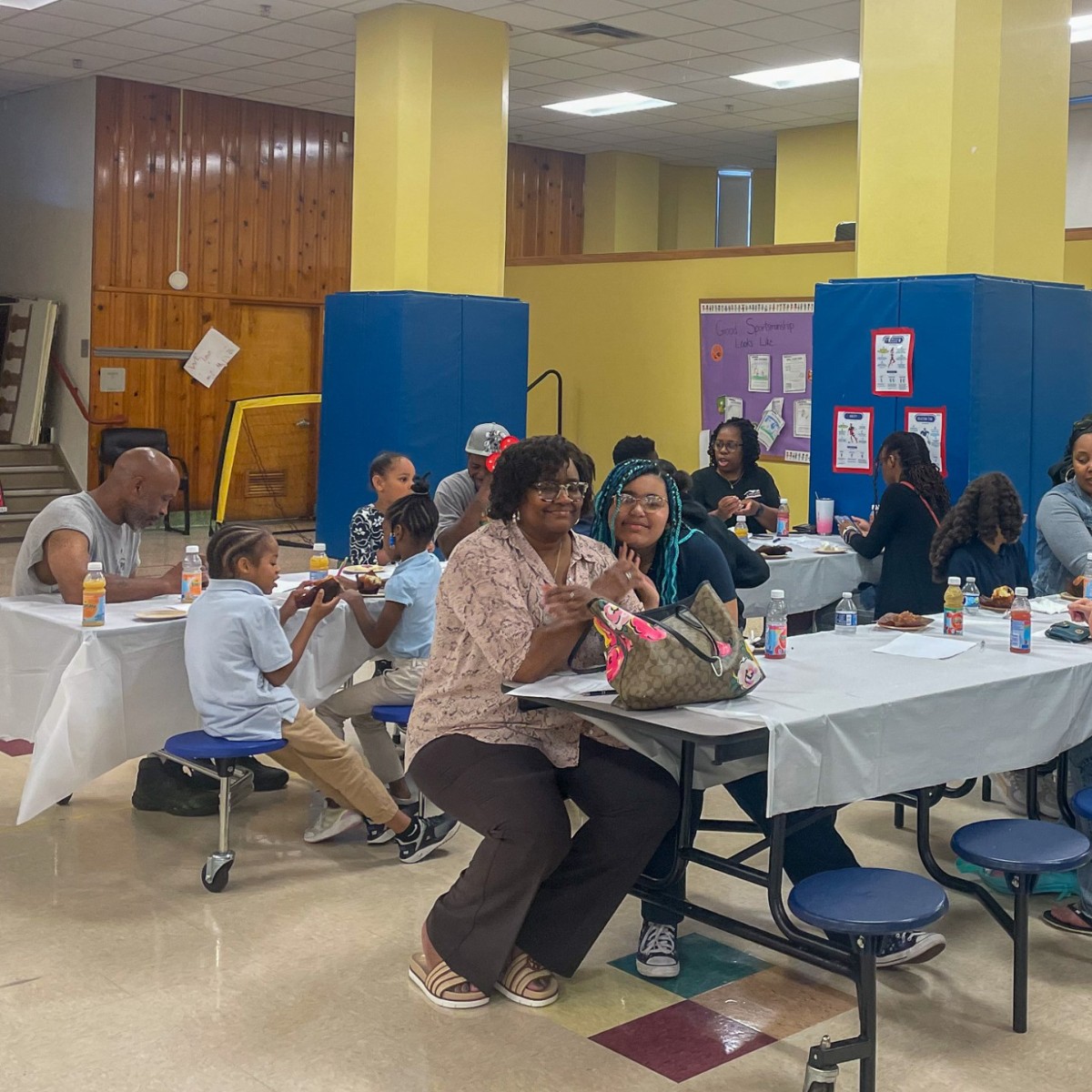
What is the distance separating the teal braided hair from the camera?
3922 millimetres

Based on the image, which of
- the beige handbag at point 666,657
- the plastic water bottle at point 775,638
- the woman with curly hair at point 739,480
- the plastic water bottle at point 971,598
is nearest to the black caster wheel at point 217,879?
the beige handbag at point 666,657

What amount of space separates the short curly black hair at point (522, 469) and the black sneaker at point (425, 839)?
1.27m

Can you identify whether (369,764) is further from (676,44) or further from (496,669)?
(676,44)

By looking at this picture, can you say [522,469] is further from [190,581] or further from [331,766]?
[190,581]

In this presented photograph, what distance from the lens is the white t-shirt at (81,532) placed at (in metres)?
4.63

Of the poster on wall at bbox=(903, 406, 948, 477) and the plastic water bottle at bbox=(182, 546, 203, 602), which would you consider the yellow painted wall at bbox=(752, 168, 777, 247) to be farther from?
the plastic water bottle at bbox=(182, 546, 203, 602)

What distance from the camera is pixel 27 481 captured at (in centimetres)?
1268

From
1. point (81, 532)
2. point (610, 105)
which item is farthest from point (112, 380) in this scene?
point (81, 532)

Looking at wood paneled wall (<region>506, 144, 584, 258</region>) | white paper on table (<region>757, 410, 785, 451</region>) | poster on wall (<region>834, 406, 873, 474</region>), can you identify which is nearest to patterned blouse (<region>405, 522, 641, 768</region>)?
poster on wall (<region>834, 406, 873, 474</region>)

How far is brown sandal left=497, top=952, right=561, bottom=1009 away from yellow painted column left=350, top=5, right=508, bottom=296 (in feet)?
21.3

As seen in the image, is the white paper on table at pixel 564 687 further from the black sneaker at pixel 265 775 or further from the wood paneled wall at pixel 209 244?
the wood paneled wall at pixel 209 244

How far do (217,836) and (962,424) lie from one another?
4231 mm

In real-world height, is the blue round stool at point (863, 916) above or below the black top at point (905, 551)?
below

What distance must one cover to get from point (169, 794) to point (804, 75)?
344 inches
